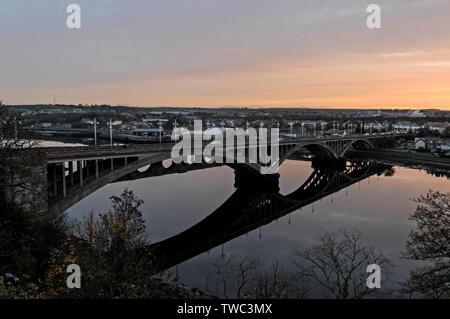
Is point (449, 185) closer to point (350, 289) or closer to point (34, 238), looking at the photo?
point (350, 289)

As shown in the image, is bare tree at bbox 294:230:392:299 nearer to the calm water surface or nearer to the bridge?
the calm water surface

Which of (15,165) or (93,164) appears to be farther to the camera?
(93,164)

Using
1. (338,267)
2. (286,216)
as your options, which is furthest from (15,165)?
(286,216)

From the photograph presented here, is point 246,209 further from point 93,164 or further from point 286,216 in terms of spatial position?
point 93,164

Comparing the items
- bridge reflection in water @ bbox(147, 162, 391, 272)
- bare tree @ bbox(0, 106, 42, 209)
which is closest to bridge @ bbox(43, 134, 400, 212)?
bare tree @ bbox(0, 106, 42, 209)

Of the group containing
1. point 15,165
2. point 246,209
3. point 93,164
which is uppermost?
point 15,165

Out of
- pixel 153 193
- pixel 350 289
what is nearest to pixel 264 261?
pixel 350 289
